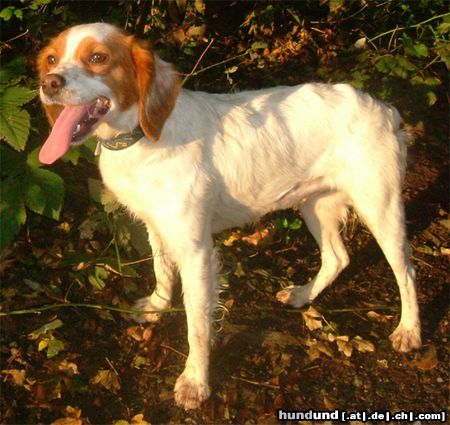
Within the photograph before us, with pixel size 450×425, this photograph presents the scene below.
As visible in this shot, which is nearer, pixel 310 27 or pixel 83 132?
pixel 83 132

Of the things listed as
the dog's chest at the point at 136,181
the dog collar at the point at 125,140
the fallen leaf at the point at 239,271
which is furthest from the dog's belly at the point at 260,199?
the fallen leaf at the point at 239,271

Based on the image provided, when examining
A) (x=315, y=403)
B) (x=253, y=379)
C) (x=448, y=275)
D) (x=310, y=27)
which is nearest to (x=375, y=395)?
(x=315, y=403)

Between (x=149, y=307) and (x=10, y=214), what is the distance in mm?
1079

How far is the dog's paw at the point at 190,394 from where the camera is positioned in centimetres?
280

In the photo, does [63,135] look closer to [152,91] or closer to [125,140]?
[125,140]

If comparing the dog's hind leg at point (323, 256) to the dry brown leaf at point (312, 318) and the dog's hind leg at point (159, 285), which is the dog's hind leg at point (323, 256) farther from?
the dog's hind leg at point (159, 285)

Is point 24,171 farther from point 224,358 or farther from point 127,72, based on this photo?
point 224,358

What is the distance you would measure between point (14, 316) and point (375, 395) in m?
2.03

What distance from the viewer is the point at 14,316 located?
3.19m

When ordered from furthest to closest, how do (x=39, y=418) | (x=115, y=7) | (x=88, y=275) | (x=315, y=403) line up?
(x=115, y=7)
(x=88, y=275)
(x=315, y=403)
(x=39, y=418)

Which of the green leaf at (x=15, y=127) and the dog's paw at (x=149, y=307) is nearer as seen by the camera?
the green leaf at (x=15, y=127)

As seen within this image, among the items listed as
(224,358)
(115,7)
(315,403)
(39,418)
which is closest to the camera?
(39,418)

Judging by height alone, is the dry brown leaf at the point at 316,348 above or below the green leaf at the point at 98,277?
below

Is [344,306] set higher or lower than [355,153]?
lower
